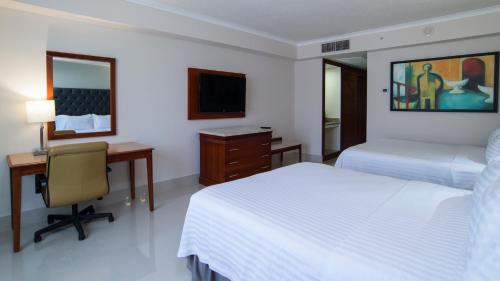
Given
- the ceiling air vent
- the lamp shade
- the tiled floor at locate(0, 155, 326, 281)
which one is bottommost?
the tiled floor at locate(0, 155, 326, 281)

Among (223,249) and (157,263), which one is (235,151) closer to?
(157,263)

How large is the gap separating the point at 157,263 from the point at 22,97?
215cm

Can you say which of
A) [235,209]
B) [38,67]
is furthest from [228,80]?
[235,209]

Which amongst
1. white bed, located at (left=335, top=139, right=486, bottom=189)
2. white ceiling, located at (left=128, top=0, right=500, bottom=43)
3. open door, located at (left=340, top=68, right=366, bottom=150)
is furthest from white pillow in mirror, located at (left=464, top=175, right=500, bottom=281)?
open door, located at (left=340, top=68, right=366, bottom=150)

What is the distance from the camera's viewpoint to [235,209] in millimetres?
Result: 1616

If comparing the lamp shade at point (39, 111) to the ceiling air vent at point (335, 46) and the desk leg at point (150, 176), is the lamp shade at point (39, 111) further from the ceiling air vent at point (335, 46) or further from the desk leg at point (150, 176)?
the ceiling air vent at point (335, 46)

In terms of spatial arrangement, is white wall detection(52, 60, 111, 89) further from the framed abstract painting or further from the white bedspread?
the framed abstract painting

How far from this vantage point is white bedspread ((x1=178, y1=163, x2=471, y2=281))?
3.68 ft

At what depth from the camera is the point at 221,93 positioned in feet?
14.8

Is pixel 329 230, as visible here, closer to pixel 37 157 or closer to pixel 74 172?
pixel 74 172

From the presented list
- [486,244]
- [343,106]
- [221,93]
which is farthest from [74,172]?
[343,106]

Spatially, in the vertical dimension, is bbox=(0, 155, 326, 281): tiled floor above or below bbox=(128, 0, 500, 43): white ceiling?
below

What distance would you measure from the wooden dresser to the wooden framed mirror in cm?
130

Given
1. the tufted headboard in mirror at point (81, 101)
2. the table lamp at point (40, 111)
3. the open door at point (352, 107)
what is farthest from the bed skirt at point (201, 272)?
the open door at point (352, 107)
